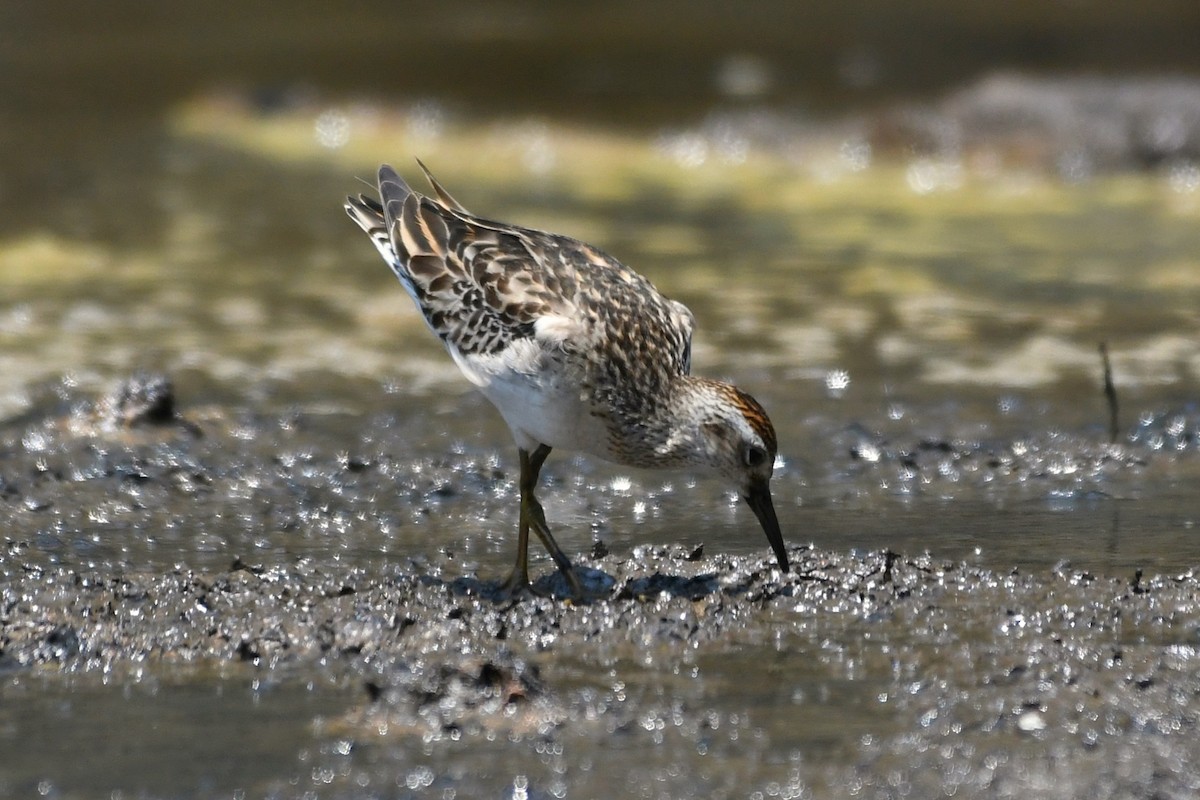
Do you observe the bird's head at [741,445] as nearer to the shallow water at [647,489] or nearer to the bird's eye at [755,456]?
the bird's eye at [755,456]

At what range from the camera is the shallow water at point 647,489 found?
4672mm

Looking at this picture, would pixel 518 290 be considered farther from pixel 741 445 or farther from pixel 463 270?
pixel 741 445

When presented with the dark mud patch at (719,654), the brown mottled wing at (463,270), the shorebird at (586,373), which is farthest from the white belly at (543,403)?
the dark mud patch at (719,654)

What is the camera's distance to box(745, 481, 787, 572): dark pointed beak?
234 inches

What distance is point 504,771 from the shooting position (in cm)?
446

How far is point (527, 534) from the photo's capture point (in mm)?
6293

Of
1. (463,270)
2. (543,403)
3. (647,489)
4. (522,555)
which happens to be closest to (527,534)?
(522,555)

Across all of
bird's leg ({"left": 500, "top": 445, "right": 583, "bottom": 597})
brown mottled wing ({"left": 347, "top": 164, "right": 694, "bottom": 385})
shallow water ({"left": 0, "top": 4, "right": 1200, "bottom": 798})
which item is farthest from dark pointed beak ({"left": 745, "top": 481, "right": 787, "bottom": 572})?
bird's leg ({"left": 500, "top": 445, "right": 583, "bottom": 597})

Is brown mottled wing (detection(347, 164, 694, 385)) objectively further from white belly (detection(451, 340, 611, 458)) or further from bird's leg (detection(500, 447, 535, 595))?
bird's leg (detection(500, 447, 535, 595))

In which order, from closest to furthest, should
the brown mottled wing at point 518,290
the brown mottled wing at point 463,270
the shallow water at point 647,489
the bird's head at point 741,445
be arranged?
the shallow water at point 647,489 < the bird's head at point 741,445 < the brown mottled wing at point 518,290 < the brown mottled wing at point 463,270

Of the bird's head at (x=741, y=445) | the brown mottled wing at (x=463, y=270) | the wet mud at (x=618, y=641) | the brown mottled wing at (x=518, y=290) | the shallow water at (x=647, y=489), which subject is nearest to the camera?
the wet mud at (x=618, y=641)

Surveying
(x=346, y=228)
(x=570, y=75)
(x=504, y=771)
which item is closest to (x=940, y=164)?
(x=570, y=75)

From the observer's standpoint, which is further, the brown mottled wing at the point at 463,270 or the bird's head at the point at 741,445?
the brown mottled wing at the point at 463,270

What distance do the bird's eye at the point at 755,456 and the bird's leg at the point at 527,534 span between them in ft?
2.54
